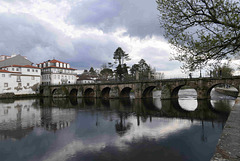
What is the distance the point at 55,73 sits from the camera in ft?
214

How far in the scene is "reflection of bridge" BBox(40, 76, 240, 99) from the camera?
2941cm

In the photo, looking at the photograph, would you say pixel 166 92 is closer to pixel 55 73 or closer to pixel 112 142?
pixel 112 142

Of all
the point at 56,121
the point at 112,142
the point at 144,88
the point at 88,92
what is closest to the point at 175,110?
the point at 112,142

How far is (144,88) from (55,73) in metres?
42.7

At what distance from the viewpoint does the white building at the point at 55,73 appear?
64.6 metres

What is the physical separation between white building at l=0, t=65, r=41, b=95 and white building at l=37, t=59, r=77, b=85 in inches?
145

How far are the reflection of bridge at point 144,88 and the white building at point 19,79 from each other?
5595 millimetres

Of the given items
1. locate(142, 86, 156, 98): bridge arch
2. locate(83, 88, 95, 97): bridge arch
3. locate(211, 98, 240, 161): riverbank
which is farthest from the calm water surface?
locate(83, 88, 95, 97): bridge arch

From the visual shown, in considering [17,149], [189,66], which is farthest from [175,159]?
[17,149]

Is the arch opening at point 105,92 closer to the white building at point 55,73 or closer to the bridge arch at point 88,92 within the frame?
the bridge arch at point 88,92

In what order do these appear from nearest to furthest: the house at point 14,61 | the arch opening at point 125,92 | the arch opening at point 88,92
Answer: the arch opening at point 125,92
the arch opening at point 88,92
the house at point 14,61

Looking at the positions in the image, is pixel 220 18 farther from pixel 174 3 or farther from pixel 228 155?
pixel 228 155

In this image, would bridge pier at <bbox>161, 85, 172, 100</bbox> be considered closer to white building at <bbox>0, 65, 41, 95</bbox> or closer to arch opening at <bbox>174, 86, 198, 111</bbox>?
arch opening at <bbox>174, 86, 198, 111</bbox>

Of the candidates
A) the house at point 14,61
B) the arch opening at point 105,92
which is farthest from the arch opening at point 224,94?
the house at point 14,61
